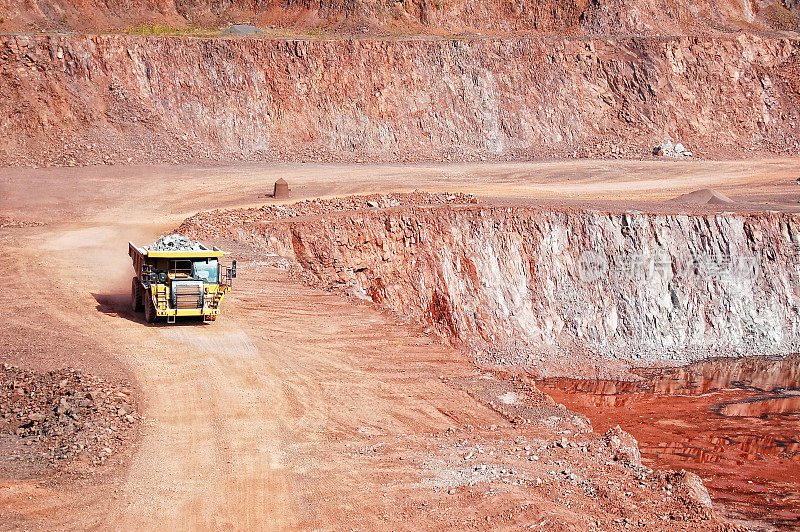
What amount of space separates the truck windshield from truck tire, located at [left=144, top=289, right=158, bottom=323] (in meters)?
1.10

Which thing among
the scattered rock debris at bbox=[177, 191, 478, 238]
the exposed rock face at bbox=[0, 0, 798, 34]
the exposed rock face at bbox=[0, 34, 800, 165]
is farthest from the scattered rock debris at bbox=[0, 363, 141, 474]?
the exposed rock face at bbox=[0, 0, 798, 34]

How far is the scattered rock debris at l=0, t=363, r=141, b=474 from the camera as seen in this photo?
14508mm

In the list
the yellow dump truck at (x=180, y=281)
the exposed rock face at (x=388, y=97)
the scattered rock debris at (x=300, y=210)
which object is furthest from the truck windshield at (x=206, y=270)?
the exposed rock face at (x=388, y=97)

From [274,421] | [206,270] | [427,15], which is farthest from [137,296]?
[427,15]

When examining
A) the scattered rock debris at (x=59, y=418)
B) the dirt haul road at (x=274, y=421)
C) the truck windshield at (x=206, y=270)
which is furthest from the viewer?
the truck windshield at (x=206, y=270)

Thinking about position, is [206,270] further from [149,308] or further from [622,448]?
[622,448]

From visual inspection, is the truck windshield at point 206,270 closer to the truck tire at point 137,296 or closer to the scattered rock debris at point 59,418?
the truck tire at point 137,296

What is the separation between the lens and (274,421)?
53.4 feet

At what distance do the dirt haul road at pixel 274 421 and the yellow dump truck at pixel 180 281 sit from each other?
519 millimetres

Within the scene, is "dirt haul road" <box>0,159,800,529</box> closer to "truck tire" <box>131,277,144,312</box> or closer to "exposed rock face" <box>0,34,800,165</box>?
"truck tire" <box>131,277,144,312</box>

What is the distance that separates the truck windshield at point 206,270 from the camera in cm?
2023

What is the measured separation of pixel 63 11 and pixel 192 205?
81.9 feet

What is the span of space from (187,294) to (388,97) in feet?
103

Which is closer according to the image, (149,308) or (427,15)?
(149,308)
